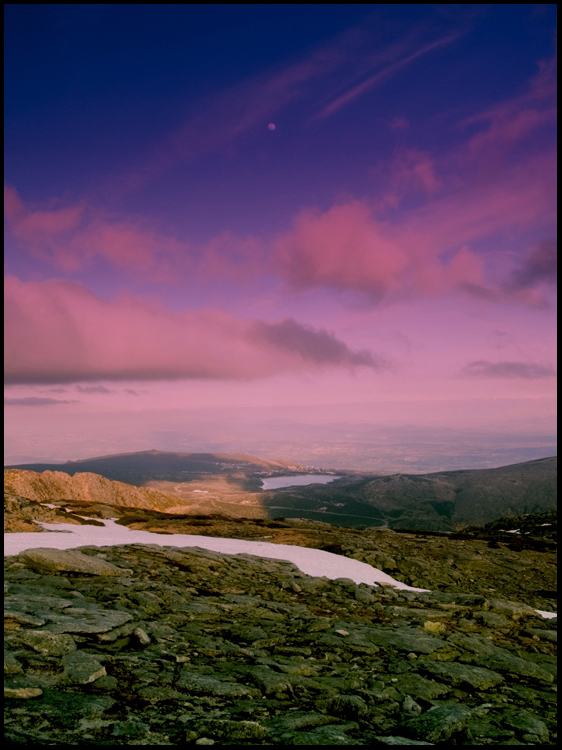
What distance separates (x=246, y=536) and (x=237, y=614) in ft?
96.1

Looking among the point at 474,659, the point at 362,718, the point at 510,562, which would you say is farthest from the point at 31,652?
the point at 510,562

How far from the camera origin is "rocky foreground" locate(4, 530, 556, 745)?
807 cm

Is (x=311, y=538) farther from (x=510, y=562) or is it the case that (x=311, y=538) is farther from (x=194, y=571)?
(x=194, y=571)

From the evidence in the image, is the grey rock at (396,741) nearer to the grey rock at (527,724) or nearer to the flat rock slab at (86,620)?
the grey rock at (527,724)

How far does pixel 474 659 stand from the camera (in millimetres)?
14422

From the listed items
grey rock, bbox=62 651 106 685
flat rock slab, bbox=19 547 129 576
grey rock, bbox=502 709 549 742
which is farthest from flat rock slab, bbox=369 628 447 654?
flat rock slab, bbox=19 547 129 576

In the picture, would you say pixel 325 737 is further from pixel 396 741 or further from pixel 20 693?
pixel 20 693

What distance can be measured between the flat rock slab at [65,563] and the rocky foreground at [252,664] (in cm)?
6

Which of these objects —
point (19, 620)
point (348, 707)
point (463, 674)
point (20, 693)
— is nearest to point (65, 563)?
point (19, 620)

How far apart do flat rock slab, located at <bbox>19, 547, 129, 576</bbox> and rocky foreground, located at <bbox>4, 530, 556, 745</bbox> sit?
0.19ft

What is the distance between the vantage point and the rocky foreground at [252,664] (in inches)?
318

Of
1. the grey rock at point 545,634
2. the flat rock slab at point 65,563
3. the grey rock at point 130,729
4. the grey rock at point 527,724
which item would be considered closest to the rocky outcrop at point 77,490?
the flat rock slab at point 65,563

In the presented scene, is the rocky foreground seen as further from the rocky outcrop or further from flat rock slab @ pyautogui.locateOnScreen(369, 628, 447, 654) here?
the rocky outcrop

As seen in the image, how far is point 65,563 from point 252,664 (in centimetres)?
1218
